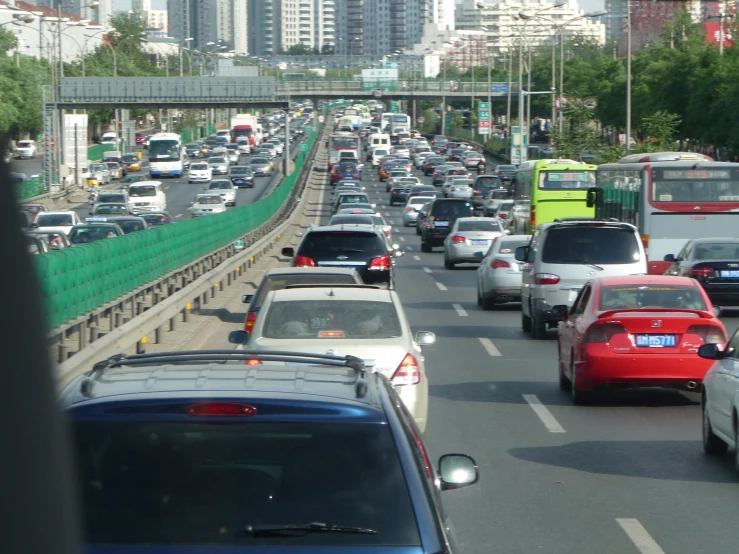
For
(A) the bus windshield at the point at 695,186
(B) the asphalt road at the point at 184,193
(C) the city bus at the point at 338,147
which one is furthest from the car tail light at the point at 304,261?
(C) the city bus at the point at 338,147

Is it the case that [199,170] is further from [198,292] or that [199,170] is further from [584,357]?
[584,357]

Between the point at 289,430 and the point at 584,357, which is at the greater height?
the point at 289,430

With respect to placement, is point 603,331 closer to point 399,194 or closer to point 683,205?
point 683,205

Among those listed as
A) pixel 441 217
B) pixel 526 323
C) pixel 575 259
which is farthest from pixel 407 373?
pixel 441 217

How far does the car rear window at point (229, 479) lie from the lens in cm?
341

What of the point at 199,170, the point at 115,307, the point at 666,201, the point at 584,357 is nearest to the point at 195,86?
the point at 199,170

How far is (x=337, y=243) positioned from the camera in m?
21.7

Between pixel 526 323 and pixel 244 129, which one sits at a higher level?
pixel 244 129

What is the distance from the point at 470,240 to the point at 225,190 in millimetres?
37284

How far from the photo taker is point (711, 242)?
26.2m

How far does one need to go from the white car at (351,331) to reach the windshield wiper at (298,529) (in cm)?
609

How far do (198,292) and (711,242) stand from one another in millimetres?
10540

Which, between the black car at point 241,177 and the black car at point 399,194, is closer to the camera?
the black car at point 399,194

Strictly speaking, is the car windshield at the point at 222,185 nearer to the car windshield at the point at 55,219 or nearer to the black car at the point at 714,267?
the car windshield at the point at 55,219
